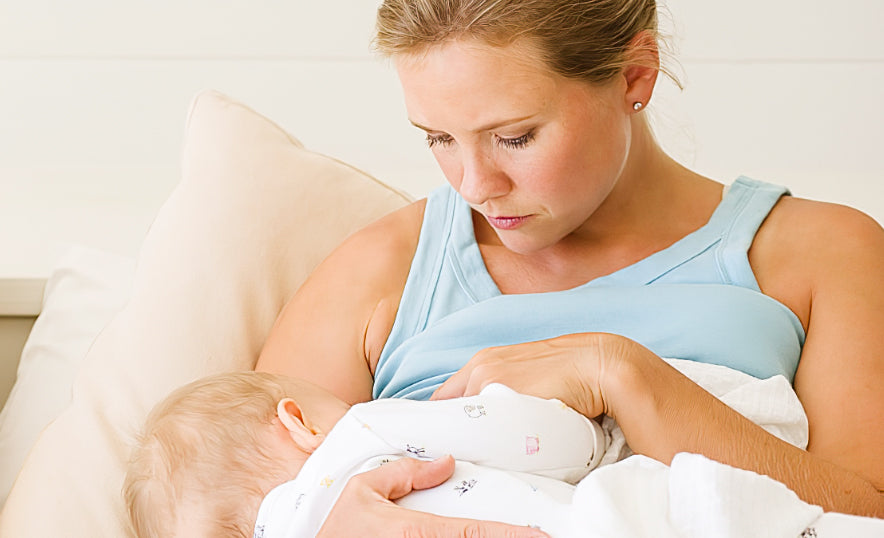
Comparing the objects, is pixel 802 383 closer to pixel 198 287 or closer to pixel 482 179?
pixel 482 179

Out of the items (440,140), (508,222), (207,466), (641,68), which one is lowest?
(207,466)

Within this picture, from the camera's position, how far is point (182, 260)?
1.75 m

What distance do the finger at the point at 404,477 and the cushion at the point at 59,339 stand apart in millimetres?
880

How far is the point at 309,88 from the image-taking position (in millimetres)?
2613

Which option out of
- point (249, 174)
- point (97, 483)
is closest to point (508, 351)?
point (97, 483)

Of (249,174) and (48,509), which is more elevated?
(249,174)

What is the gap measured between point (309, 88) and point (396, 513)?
1767mm

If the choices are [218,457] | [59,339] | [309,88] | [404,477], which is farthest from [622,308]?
[309,88]

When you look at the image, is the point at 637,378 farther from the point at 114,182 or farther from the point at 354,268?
the point at 114,182

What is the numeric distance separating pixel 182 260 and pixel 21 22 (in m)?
1.15

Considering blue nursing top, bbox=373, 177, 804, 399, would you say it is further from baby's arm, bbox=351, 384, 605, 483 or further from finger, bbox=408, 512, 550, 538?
finger, bbox=408, 512, 550, 538

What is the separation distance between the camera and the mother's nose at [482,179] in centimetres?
133

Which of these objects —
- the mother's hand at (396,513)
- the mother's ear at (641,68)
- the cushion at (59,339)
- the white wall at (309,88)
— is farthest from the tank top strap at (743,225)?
the cushion at (59,339)

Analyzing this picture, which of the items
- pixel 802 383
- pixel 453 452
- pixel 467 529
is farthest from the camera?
pixel 802 383
